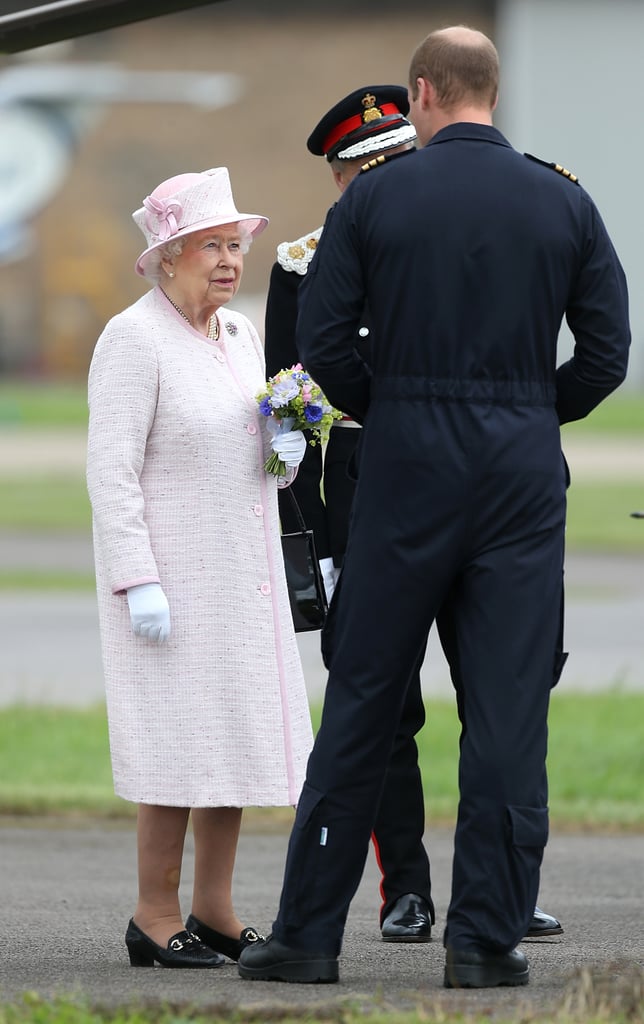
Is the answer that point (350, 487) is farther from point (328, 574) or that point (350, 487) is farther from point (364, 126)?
point (364, 126)

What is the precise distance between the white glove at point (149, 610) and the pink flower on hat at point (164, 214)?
0.82 meters

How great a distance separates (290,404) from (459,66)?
35.3 inches

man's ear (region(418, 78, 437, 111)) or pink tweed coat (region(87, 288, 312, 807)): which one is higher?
man's ear (region(418, 78, 437, 111))

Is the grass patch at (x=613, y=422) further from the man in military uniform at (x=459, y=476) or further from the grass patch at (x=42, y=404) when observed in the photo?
the man in military uniform at (x=459, y=476)

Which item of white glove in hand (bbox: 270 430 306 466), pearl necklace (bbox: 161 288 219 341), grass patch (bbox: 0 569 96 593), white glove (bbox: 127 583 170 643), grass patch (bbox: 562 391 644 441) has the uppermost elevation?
grass patch (bbox: 562 391 644 441)

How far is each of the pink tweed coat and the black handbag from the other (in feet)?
0.62

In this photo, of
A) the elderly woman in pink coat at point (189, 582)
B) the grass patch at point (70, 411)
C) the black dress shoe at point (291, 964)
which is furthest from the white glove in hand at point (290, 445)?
the grass patch at point (70, 411)

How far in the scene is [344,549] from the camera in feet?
15.5

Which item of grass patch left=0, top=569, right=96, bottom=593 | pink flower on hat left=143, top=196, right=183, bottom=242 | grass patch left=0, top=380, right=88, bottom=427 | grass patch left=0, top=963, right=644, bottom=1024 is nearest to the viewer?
grass patch left=0, top=963, right=644, bottom=1024

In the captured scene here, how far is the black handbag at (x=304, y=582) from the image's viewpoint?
14.7 ft

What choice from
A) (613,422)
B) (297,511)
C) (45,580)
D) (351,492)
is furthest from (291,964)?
(613,422)

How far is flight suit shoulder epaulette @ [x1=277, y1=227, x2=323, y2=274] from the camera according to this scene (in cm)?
466

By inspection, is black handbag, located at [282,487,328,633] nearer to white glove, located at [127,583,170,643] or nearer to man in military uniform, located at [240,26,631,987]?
white glove, located at [127,583,170,643]

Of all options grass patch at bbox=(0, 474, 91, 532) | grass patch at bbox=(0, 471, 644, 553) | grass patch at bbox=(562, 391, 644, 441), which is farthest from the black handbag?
grass patch at bbox=(562, 391, 644, 441)
